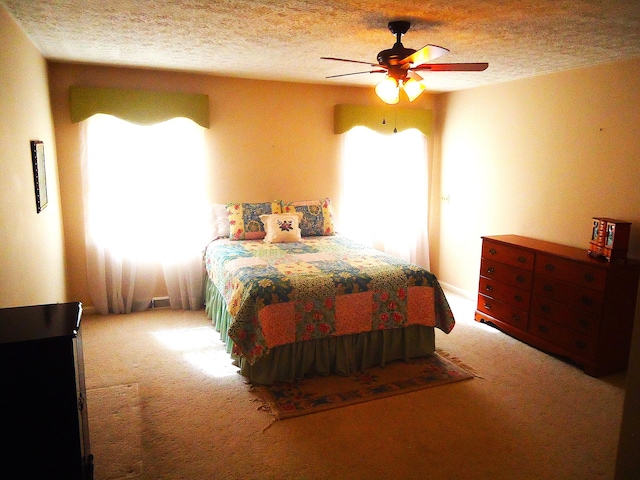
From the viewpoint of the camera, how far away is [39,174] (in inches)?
119

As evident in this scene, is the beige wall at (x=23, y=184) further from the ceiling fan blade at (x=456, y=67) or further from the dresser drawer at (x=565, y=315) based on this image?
the dresser drawer at (x=565, y=315)

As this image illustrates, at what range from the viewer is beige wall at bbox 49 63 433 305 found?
4.11 m

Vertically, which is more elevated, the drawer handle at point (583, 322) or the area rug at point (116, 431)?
the drawer handle at point (583, 322)

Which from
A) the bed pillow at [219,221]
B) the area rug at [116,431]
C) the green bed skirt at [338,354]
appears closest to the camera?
the area rug at [116,431]

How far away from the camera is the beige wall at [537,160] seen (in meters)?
3.49

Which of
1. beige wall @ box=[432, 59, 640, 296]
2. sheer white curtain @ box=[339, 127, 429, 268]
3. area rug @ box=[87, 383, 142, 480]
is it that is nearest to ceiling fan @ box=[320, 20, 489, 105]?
beige wall @ box=[432, 59, 640, 296]

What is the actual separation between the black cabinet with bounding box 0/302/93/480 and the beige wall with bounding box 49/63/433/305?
9.87 ft

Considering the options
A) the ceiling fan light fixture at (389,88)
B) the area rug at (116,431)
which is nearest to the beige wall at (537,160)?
the ceiling fan light fixture at (389,88)

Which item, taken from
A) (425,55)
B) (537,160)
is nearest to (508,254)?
(537,160)

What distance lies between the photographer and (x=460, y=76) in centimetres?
420

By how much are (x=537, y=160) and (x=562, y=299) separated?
1369 mm

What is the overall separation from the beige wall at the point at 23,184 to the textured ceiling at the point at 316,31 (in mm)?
204

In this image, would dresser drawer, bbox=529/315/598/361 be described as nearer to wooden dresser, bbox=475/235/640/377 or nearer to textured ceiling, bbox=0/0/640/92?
wooden dresser, bbox=475/235/640/377

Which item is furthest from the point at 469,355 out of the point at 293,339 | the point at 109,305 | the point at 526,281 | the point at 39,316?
the point at 109,305
